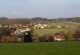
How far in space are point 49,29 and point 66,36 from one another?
0.90 m

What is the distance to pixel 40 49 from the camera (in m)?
9.32

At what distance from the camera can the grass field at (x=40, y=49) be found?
8555mm

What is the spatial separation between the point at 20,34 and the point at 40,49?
1.41m

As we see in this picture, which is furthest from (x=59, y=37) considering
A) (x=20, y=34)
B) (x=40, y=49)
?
(x=40, y=49)

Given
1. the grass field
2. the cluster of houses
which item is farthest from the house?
the grass field

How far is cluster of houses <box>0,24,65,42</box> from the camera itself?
34.4 ft

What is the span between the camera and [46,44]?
34.0 feet

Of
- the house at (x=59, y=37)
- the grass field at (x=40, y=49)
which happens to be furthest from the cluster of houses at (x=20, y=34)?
the grass field at (x=40, y=49)

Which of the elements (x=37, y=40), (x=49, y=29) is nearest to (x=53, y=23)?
(x=49, y=29)

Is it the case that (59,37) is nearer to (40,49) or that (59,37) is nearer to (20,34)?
(20,34)

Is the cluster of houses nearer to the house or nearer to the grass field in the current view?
the house

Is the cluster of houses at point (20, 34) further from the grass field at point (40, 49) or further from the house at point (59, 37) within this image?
the grass field at point (40, 49)

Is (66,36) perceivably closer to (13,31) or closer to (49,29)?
(49,29)

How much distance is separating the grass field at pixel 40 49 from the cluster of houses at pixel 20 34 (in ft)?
0.83
